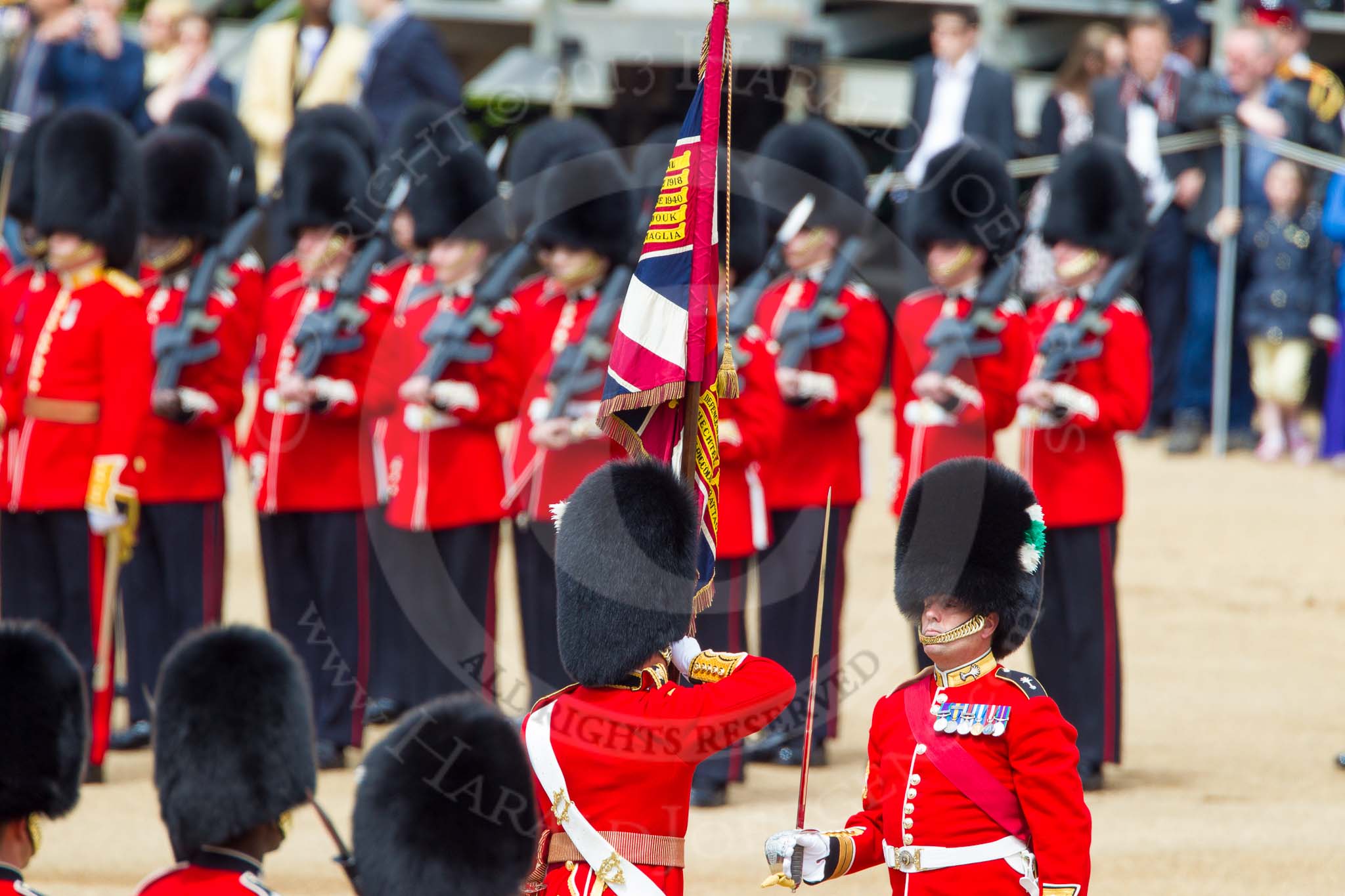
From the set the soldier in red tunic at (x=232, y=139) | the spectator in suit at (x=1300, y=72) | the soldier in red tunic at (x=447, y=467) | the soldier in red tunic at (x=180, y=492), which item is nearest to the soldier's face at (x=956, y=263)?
the soldier in red tunic at (x=447, y=467)

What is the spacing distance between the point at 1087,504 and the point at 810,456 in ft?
2.80

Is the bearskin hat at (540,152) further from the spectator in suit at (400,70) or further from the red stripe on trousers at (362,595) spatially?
the spectator in suit at (400,70)

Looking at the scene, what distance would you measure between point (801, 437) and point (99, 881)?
2.33 m

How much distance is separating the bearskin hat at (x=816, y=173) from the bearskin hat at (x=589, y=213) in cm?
48

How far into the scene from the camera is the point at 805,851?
312 cm

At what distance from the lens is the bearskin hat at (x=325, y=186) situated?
262 inches

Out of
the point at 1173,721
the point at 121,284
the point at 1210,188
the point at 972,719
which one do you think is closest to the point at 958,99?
the point at 1210,188

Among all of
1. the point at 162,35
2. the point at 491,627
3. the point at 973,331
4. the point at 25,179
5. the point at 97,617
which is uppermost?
the point at 162,35

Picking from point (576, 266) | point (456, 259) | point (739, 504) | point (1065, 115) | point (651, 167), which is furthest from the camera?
point (1065, 115)

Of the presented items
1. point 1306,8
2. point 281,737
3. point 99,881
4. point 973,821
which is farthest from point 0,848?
point 1306,8

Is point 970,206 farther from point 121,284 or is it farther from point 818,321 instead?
point 121,284

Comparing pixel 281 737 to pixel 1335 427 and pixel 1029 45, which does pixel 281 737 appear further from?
pixel 1029 45

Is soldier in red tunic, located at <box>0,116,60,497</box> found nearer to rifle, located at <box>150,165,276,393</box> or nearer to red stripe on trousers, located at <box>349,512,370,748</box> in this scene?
rifle, located at <box>150,165,276,393</box>

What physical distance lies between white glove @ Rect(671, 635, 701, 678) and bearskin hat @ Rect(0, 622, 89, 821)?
3.28 feet
